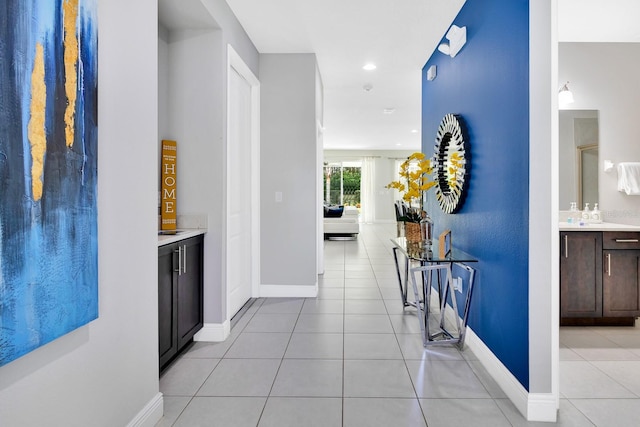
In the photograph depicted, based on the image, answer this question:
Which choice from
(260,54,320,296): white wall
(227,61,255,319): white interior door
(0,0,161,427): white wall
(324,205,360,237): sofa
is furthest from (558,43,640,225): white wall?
(324,205,360,237): sofa

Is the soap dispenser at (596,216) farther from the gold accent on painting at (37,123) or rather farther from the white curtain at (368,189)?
the white curtain at (368,189)

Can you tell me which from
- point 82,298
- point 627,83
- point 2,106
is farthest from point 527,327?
point 627,83

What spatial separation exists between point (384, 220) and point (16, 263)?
13.1 metres

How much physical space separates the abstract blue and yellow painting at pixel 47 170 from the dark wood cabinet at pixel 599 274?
3.31 meters

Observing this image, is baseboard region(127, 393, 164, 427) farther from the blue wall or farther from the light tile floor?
the blue wall

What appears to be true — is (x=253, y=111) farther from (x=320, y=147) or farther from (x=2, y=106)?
(x=2, y=106)

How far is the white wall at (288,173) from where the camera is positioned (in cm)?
415

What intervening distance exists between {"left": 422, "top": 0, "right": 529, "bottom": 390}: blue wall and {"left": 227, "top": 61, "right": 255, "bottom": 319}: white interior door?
196 centimetres

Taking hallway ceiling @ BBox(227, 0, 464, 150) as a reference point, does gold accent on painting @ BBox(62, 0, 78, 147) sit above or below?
below

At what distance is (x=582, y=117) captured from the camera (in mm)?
3621

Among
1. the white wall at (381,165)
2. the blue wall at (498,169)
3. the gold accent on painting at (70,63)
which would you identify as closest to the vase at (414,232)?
the blue wall at (498,169)

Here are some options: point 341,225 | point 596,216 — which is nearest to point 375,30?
point 596,216

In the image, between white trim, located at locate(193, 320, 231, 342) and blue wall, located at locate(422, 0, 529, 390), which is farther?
white trim, located at locate(193, 320, 231, 342)

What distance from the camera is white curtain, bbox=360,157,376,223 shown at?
44.3ft
